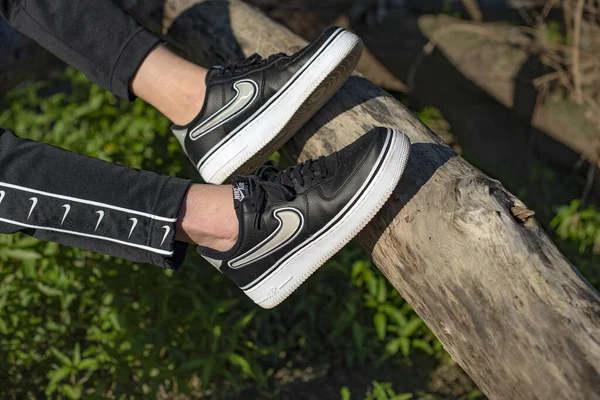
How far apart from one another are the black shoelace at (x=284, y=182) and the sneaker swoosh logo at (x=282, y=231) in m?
0.04

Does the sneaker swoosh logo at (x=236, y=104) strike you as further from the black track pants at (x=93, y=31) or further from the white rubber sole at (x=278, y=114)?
the black track pants at (x=93, y=31)

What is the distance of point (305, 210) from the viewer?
1.74 metres

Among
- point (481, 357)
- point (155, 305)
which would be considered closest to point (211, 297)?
point (155, 305)

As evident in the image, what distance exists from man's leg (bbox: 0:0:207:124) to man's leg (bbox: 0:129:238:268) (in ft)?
1.55

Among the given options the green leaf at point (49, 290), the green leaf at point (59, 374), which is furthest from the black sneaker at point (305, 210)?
the green leaf at point (49, 290)

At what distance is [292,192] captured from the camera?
1.78 meters

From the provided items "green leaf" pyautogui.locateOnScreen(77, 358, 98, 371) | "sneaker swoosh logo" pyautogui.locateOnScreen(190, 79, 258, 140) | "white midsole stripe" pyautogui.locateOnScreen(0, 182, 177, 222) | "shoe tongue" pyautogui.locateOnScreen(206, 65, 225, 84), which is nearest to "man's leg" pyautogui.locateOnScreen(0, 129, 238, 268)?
"white midsole stripe" pyautogui.locateOnScreen(0, 182, 177, 222)

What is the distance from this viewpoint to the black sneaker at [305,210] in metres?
1.69

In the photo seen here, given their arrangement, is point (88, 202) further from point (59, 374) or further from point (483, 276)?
point (483, 276)

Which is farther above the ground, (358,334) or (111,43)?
(111,43)

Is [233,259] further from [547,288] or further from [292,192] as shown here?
[547,288]

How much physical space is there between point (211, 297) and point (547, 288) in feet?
4.98

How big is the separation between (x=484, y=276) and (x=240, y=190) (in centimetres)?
67

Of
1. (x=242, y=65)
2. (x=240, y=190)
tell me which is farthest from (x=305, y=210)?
(x=242, y=65)
